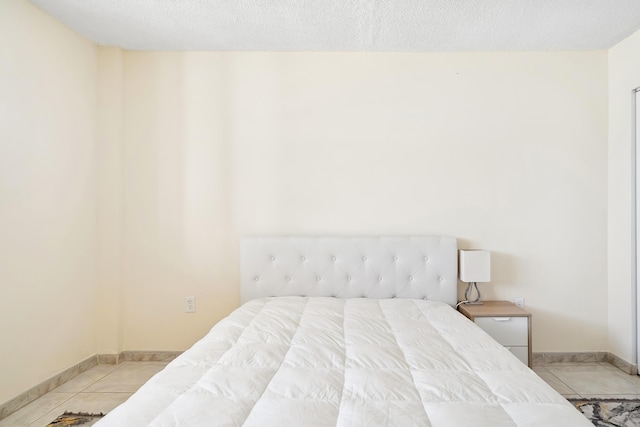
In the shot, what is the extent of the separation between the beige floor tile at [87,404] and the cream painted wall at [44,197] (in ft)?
0.85

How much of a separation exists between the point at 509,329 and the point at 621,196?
51.3 inches

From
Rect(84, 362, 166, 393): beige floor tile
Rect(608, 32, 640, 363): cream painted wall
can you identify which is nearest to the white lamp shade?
Rect(608, 32, 640, 363): cream painted wall

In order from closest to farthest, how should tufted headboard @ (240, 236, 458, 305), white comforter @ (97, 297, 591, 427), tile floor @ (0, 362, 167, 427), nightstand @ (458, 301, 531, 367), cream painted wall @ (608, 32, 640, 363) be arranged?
white comforter @ (97, 297, 591, 427) < tile floor @ (0, 362, 167, 427) < nightstand @ (458, 301, 531, 367) < cream painted wall @ (608, 32, 640, 363) < tufted headboard @ (240, 236, 458, 305)

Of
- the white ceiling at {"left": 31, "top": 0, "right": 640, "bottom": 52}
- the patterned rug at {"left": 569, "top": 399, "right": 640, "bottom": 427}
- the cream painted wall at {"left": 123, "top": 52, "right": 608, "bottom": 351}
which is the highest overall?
the white ceiling at {"left": 31, "top": 0, "right": 640, "bottom": 52}

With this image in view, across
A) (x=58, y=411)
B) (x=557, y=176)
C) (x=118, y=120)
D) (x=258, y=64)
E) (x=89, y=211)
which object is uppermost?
(x=258, y=64)

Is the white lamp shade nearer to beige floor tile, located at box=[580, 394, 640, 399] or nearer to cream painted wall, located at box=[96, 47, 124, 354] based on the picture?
beige floor tile, located at box=[580, 394, 640, 399]

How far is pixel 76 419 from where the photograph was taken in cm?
210

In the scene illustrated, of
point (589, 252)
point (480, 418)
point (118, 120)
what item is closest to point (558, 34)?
point (589, 252)

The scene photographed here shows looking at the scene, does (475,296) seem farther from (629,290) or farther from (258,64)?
(258,64)

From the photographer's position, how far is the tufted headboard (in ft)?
9.22

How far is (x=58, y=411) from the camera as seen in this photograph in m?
2.19

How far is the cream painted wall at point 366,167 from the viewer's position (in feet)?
9.50

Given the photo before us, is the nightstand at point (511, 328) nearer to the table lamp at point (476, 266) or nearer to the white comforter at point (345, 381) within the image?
the table lamp at point (476, 266)

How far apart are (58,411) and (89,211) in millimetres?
1327
